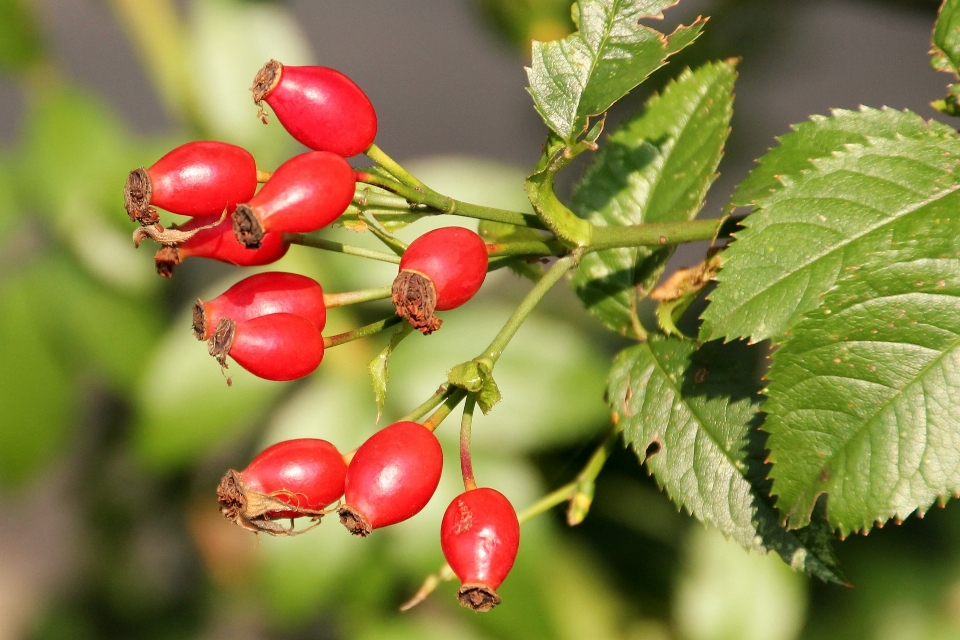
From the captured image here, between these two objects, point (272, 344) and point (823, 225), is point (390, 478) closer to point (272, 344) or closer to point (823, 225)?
point (272, 344)

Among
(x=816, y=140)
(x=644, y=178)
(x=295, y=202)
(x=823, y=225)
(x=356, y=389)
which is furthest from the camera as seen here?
(x=356, y=389)

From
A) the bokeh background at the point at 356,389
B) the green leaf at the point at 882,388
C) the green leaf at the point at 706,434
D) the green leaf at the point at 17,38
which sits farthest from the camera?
the green leaf at the point at 17,38

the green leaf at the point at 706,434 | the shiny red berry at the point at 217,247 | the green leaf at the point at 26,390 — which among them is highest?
the shiny red berry at the point at 217,247

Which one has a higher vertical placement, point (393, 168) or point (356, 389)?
point (393, 168)

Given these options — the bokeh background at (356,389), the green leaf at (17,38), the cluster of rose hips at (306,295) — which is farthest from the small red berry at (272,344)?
the green leaf at (17,38)

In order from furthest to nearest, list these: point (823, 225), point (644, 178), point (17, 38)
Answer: point (17, 38), point (644, 178), point (823, 225)

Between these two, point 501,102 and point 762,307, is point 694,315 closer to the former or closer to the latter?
point 762,307

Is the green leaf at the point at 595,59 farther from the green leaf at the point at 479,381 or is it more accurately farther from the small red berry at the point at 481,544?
the small red berry at the point at 481,544

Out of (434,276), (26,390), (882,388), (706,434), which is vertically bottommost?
(26,390)

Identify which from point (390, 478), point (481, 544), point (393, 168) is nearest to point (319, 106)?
point (393, 168)
